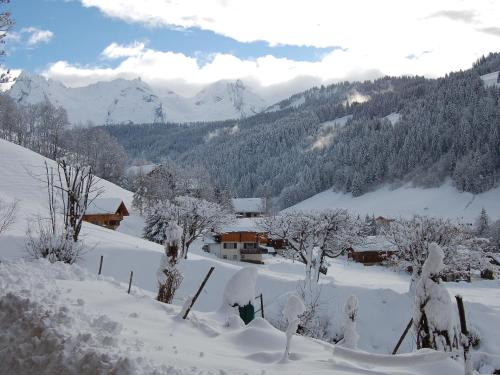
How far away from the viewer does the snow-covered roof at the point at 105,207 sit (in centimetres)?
5844

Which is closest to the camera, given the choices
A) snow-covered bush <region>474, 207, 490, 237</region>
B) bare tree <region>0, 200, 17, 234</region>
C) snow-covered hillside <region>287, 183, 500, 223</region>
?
bare tree <region>0, 200, 17, 234</region>

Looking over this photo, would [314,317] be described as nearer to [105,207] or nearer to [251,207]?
[105,207]

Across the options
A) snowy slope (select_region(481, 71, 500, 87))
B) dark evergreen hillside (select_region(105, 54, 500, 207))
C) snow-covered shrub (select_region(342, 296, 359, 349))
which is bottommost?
snow-covered shrub (select_region(342, 296, 359, 349))

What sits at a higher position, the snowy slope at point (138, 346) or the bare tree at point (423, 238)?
the bare tree at point (423, 238)

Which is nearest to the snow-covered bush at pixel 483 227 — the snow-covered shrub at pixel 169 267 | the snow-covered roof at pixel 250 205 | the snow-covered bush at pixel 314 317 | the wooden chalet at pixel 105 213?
the snow-covered roof at pixel 250 205

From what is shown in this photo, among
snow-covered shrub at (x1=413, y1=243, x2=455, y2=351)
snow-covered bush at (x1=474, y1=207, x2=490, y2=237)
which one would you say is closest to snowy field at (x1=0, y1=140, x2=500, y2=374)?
snow-covered shrub at (x1=413, y1=243, x2=455, y2=351)

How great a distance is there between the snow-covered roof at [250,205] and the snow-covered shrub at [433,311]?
9780cm

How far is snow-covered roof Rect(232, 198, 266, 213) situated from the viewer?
108675 mm

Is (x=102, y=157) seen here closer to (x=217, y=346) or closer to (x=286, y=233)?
(x=286, y=233)

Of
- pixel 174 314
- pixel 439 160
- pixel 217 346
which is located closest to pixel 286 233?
pixel 174 314

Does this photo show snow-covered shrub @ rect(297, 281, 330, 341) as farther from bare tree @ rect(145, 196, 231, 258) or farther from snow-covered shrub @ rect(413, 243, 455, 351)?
bare tree @ rect(145, 196, 231, 258)

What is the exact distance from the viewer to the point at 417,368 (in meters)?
7.23

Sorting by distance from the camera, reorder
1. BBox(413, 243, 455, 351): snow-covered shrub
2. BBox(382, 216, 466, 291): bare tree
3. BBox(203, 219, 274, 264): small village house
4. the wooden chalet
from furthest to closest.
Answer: BBox(203, 219, 274, 264): small village house → the wooden chalet → BBox(382, 216, 466, 291): bare tree → BBox(413, 243, 455, 351): snow-covered shrub

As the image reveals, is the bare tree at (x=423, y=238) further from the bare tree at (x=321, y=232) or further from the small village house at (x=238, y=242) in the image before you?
the small village house at (x=238, y=242)
